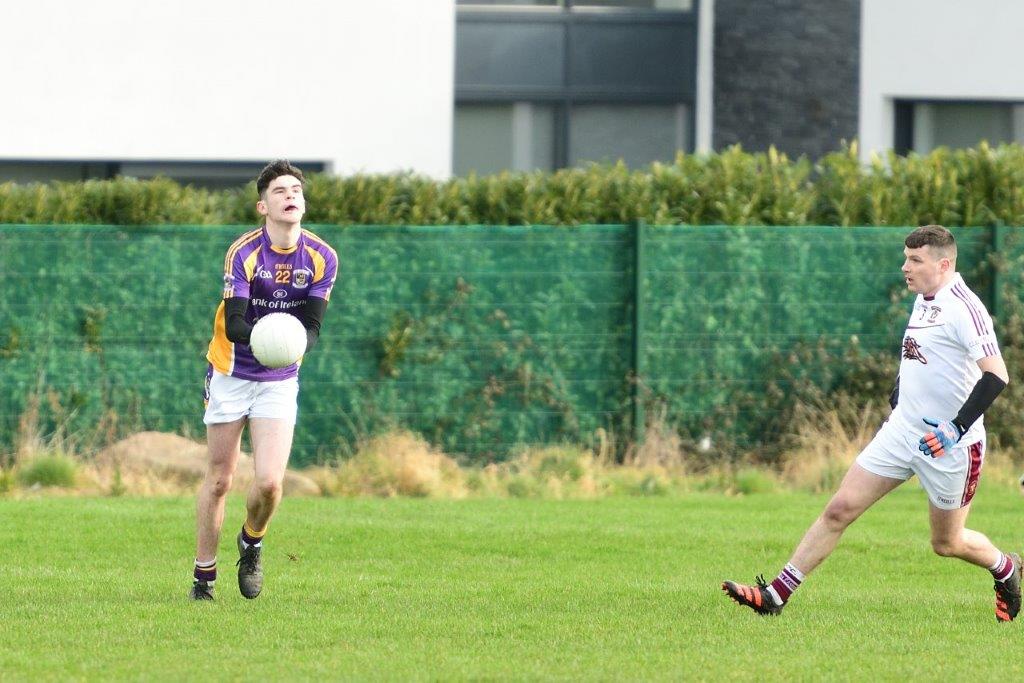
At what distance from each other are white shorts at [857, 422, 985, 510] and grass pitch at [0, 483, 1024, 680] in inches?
25.2

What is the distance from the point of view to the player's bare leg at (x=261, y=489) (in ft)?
28.5

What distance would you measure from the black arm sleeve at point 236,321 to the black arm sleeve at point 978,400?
3.39 metres

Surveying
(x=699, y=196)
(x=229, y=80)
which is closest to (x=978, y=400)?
(x=699, y=196)

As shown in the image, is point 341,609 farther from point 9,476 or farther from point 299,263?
point 9,476

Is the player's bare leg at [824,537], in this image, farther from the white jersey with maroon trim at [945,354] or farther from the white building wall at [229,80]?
the white building wall at [229,80]

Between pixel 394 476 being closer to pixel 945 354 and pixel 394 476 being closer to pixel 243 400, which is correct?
pixel 243 400

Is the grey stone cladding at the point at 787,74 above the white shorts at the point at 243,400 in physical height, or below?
above

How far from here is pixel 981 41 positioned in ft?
65.3

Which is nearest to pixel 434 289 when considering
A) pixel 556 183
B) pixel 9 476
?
pixel 556 183

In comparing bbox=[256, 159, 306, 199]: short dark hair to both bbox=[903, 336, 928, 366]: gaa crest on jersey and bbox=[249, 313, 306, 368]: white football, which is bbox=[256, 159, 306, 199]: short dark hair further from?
bbox=[903, 336, 928, 366]: gaa crest on jersey

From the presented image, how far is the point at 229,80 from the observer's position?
1861cm

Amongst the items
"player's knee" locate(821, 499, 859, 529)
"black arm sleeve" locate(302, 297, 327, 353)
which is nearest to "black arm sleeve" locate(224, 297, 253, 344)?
"black arm sleeve" locate(302, 297, 327, 353)

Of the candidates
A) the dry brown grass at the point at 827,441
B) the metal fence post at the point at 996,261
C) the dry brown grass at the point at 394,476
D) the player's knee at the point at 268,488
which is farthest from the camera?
the metal fence post at the point at 996,261

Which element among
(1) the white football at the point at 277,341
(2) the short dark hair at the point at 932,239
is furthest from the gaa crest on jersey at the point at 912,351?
(1) the white football at the point at 277,341
